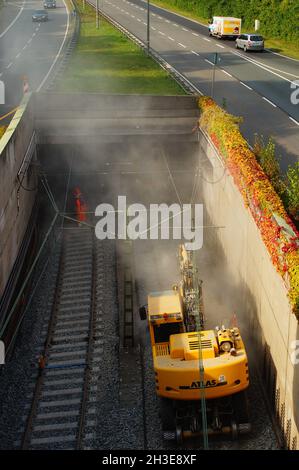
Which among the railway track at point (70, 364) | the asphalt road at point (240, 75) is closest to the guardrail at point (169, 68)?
the asphalt road at point (240, 75)

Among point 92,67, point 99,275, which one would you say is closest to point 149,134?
point 99,275

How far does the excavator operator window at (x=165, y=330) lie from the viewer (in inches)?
658

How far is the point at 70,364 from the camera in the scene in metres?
18.7

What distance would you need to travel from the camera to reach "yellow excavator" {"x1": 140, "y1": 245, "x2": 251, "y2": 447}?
14.7 meters

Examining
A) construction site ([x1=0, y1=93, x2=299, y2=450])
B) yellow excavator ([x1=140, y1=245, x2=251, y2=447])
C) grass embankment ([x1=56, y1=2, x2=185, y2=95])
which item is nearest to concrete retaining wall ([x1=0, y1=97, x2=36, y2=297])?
construction site ([x1=0, y1=93, x2=299, y2=450])

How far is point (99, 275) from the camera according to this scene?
24.7m

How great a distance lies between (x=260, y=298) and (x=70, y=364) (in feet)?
21.2

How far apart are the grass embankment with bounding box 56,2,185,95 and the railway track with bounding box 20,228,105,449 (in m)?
13.1

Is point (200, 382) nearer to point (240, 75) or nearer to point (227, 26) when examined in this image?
point (240, 75)

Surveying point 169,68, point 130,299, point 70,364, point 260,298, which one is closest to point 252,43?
point 169,68

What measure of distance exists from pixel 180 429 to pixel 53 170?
21555 millimetres

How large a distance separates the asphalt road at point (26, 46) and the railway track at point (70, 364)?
1217 centimetres

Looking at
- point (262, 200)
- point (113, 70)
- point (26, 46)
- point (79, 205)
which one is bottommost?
point (79, 205)
